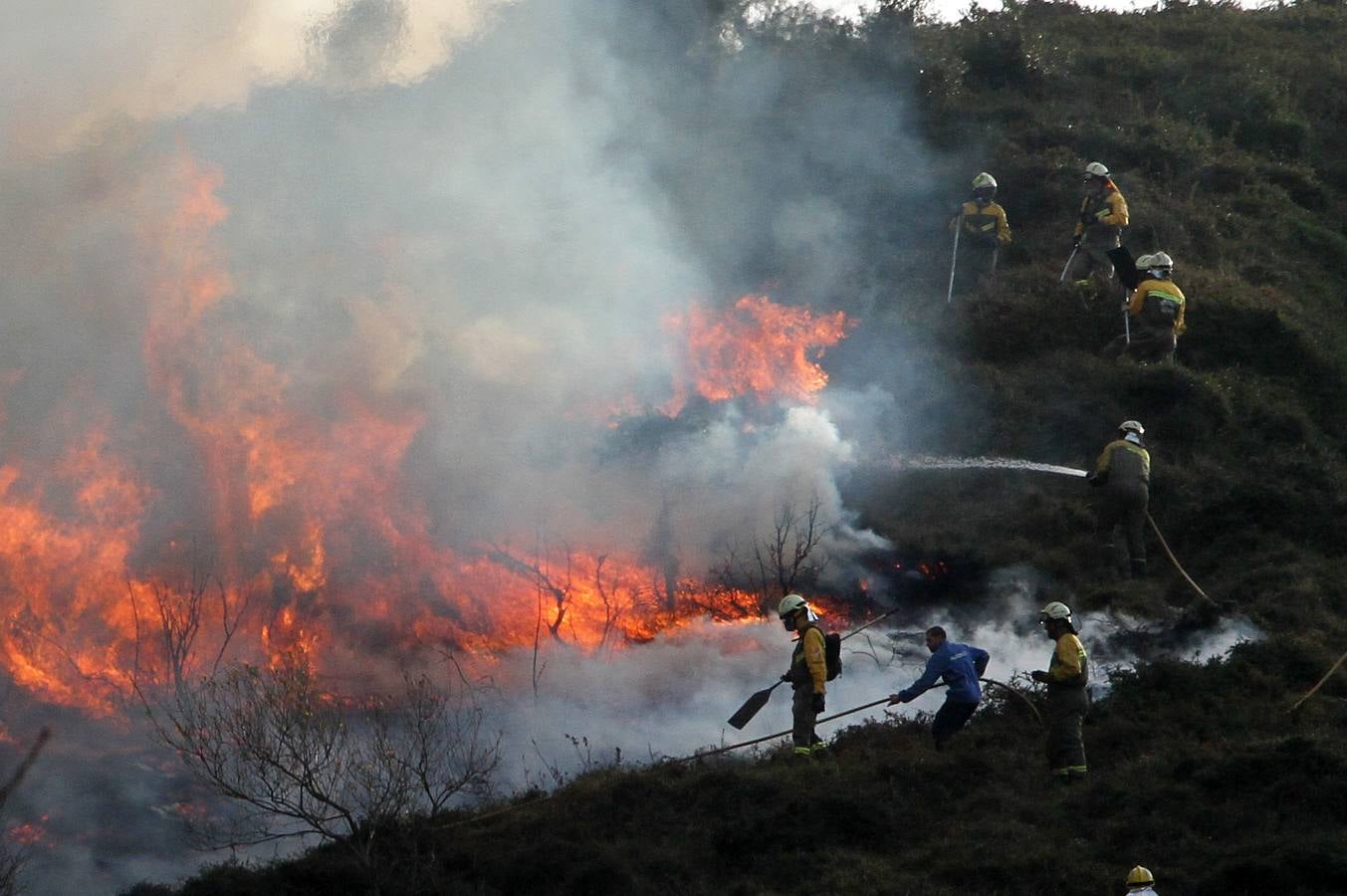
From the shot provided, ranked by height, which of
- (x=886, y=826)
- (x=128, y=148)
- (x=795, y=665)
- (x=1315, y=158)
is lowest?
(x=886, y=826)

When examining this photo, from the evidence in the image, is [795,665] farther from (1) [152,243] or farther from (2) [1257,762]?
(1) [152,243]

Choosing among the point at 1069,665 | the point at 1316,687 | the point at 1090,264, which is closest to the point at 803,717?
the point at 1069,665

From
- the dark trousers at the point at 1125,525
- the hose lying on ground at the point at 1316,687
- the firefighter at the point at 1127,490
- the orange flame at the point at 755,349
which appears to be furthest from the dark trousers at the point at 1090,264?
the hose lying on ground at the point at 1316,687

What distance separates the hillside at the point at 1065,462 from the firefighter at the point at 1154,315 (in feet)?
1.27

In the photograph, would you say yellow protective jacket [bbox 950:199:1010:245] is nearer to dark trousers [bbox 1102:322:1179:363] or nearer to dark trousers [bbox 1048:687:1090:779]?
dark trousers [bbox 1102:322:1179:363]

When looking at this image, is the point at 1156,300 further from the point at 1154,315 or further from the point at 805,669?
the point at 805,669

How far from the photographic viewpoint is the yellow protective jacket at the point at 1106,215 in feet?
82.6

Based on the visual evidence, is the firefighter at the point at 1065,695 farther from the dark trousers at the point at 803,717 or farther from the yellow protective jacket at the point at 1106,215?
the yellow protective jacket at the point at 1106,215

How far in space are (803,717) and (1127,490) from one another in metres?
5.41

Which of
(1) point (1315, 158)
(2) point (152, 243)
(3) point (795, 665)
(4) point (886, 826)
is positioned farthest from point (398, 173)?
(1) point (1315, 158)

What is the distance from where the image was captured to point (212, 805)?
18438mm

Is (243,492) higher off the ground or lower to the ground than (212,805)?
higher

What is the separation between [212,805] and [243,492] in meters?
4.89

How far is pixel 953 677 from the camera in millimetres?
15109
